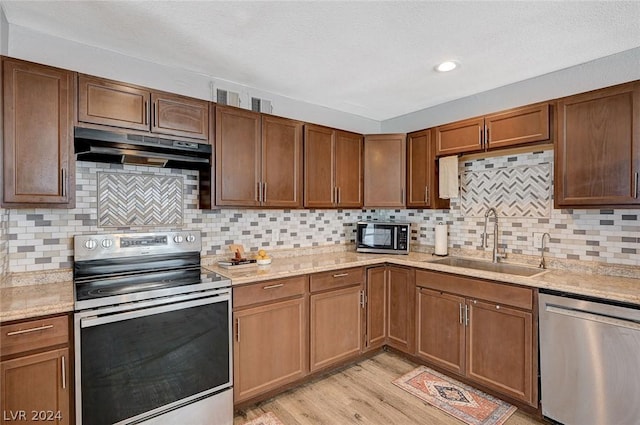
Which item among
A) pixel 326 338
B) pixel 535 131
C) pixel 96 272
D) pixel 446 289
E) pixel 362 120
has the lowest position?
pixel 326 338

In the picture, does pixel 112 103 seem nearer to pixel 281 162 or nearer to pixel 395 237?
pixel 281 162

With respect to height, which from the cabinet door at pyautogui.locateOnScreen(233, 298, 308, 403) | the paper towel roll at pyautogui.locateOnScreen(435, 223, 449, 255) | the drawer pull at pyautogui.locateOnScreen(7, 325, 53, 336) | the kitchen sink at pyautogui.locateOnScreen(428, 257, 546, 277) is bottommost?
the cabinet door at pyautogui.locateOnScreen(233, 298, 308, 403)

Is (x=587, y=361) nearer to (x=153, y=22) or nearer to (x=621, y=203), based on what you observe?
(x=621, y=203)

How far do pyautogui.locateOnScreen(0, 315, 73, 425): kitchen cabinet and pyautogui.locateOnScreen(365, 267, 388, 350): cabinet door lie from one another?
2.17 m

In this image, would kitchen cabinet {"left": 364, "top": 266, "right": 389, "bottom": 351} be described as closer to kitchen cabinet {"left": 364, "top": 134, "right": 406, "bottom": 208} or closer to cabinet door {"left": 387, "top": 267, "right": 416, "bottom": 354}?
cabinet door {"left": 387, "top": 267, "right": 416, "bottom": 354}

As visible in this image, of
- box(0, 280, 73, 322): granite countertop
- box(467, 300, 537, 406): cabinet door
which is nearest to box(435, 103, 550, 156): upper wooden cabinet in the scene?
box(467, 300, 537, 406): cabinet door

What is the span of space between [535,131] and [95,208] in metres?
3.17

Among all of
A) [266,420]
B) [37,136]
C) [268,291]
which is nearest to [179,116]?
[37,136]

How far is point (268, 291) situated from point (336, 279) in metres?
0.65

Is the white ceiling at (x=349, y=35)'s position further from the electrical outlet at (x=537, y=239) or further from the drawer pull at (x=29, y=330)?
the drawer pull at (x=29, y=330)

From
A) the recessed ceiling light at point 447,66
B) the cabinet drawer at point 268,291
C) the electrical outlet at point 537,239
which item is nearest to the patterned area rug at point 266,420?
the cabinet drawer at point 268,291

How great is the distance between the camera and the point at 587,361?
6.37 ft

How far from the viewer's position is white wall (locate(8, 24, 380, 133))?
2.01 meters

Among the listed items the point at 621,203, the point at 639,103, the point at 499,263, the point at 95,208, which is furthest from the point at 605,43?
the point at 95,208
